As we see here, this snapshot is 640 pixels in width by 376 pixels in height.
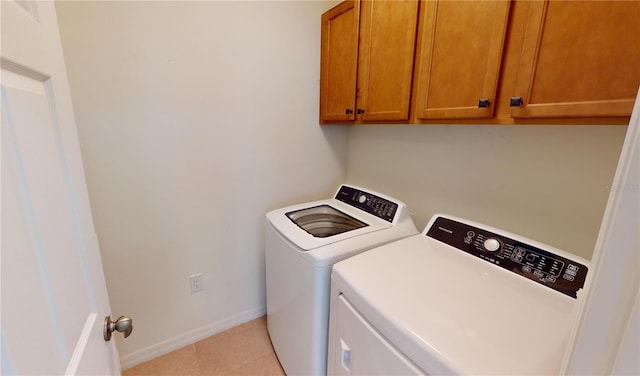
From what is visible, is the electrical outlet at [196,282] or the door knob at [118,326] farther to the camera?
the electrical outlet at [196,282]

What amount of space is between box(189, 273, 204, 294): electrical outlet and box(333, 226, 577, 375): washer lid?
113 centimetres

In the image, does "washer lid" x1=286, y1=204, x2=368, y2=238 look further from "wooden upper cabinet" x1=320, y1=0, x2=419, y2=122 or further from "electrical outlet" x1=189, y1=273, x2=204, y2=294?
"electrical outlet" x1=189, y1=273, x2=204, y2=294

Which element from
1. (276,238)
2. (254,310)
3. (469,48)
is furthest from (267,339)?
(469,48)

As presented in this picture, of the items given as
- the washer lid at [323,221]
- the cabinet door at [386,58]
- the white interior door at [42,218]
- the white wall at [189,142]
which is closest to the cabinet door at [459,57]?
the cabinet door at [386,58]

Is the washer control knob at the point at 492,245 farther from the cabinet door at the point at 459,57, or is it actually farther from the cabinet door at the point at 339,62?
the cabinet door at the point at 339,62

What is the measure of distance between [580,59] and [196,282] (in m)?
2.09

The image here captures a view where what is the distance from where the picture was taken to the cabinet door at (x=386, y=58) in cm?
125

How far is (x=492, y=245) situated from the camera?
3.66ft

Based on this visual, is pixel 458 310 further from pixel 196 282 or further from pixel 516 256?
pixel 196 282

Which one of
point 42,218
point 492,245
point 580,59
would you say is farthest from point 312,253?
point 580,59

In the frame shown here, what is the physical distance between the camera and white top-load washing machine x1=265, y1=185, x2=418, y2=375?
47.0 inches

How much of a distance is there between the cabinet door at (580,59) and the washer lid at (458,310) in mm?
588

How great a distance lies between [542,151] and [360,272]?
923 millimetres

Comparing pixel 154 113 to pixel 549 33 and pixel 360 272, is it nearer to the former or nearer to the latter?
pixel 360 272
